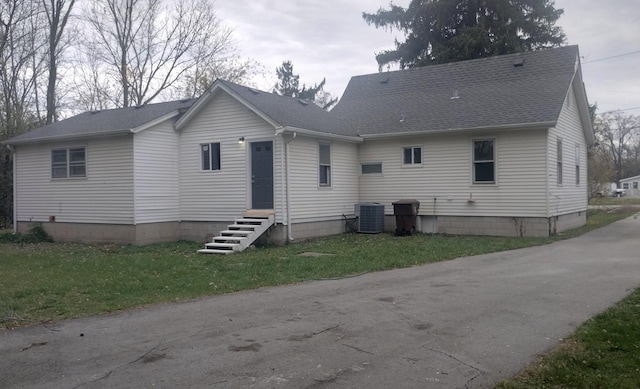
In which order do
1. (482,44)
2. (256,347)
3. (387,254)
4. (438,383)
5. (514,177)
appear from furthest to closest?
1. (482,44)
2. (514,177)
3. (387,254)
4. (256,347)
5. (438,383)

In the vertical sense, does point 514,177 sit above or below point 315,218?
above

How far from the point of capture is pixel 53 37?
29.9 m

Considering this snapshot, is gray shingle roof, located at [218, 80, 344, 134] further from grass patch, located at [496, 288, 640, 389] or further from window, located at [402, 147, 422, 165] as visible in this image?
grass patch, located at [496, 288, 640, 389]

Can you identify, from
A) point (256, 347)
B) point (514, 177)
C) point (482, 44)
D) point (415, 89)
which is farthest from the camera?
point (482, 44)

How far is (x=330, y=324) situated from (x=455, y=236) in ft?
38.1

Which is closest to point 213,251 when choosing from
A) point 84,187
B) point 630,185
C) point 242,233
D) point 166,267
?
point 242,233

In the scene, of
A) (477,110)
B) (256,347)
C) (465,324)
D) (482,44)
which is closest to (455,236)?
(477,110)

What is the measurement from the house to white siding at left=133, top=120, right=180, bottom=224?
0.05 m

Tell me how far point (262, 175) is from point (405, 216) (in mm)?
5032

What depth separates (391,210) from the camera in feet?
63.6

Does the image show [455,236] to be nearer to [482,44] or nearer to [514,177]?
[514,177]

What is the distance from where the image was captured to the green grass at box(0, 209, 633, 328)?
332 inches

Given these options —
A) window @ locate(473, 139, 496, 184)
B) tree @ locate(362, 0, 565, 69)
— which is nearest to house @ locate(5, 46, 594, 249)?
window @ locate(473, 139, 496, 184)

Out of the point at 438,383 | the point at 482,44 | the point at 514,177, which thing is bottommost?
the point at 438,383
